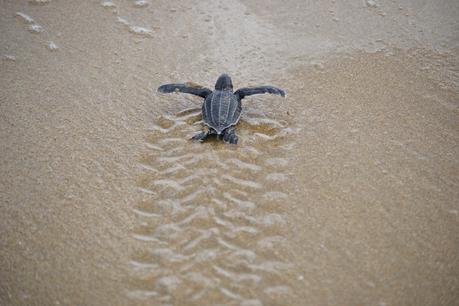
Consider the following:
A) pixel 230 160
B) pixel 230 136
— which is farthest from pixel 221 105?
pixel 230 160

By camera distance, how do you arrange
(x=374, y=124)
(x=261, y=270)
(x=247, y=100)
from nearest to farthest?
(x=261, y=270)
(x=374, y=124)
(x=247, y=100)

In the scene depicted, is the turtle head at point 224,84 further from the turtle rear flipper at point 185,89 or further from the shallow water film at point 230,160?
the shallow water film at point 230,160

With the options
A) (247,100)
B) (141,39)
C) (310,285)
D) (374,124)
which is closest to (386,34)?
(374,124)

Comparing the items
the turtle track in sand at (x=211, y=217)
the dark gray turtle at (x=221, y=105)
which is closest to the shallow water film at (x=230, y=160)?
the turtle track in sand at (x=211, y=217)

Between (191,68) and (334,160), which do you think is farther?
(191,68)

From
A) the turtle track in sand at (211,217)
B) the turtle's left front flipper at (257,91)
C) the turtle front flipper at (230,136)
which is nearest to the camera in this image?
the turtle track in sand at (211,217)

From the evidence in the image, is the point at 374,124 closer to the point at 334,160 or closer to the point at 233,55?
the point at 334,160

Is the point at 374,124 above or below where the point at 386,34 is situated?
below

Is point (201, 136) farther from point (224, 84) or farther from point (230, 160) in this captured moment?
point (224, 84)
